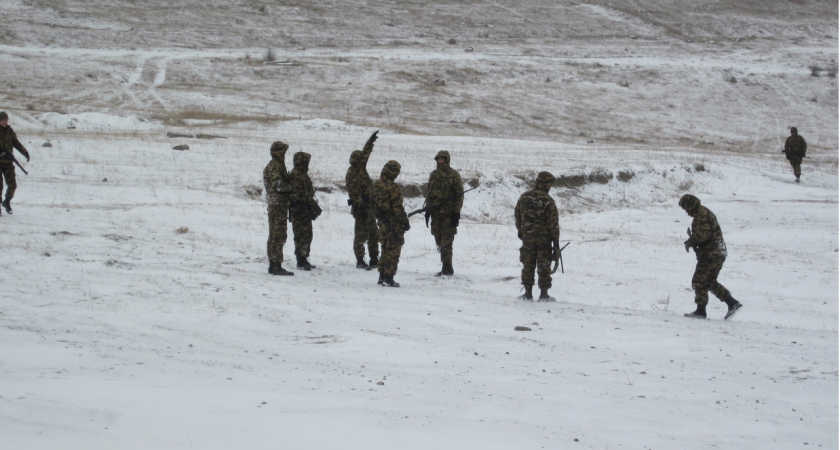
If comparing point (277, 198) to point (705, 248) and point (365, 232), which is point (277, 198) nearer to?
point (365, 232)

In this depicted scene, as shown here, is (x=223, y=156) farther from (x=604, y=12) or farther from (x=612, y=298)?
(x=604, y=12)

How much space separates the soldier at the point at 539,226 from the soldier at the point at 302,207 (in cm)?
306

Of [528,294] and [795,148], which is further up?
[795,148]

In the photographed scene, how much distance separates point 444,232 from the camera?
12.1m

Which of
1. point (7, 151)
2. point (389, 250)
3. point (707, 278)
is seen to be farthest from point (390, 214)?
point (7, 151)

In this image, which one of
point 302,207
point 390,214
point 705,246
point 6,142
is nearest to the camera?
point 705,246

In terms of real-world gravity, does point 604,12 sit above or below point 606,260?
above

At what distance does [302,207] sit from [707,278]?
593cm

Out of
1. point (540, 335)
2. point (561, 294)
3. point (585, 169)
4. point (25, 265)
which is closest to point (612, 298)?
point (561, 294)

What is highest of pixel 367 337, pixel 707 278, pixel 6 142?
pixel 6 142

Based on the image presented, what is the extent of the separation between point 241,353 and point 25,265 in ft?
14.2

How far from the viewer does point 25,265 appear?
32.5ft

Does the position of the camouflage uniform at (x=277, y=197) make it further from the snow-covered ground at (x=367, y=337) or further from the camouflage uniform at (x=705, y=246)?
the camouflage uniform at (x=705, y=246)

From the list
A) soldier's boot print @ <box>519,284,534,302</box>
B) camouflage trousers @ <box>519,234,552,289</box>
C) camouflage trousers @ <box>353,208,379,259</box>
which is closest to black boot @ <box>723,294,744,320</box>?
camouflage trousers @ <box>519,234,552,289</box>
